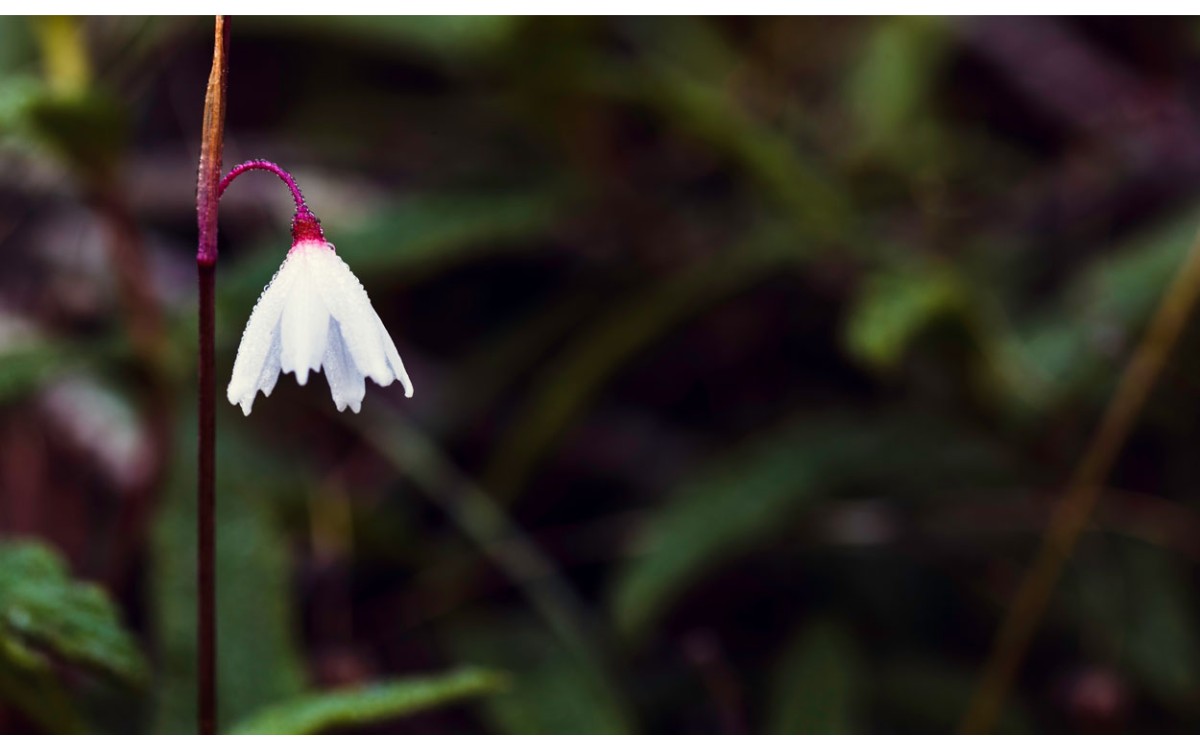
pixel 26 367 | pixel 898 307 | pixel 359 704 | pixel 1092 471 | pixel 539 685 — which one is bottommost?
pixel 359 704

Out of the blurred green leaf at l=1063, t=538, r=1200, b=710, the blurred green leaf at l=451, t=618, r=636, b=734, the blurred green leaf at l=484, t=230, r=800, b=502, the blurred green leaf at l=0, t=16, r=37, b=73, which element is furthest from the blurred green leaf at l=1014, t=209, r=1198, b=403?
the blurred green leaf at l=0, t=16, r=37, b=73

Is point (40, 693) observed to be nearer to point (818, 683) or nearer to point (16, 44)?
point (818, 683)

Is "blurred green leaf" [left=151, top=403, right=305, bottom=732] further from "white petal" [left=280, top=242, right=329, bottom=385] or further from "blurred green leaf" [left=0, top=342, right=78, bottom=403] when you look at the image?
"white petal" [left=280, top=242, right=329, bottom=385]

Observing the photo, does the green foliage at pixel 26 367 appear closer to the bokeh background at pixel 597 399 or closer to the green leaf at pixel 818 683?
the bokeh background at pixel 597 399

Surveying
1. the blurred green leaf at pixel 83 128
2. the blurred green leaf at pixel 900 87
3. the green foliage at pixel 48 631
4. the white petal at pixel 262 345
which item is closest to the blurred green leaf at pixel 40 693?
the green foliage at pixel 48 631

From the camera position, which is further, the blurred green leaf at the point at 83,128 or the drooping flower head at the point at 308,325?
the blurred green leaf at the point at 83,128

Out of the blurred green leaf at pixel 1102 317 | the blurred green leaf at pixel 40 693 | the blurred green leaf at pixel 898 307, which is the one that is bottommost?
the blurred green leaf at pixel 40 693

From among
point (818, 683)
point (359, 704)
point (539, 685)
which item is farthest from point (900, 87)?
point (359, 704)
